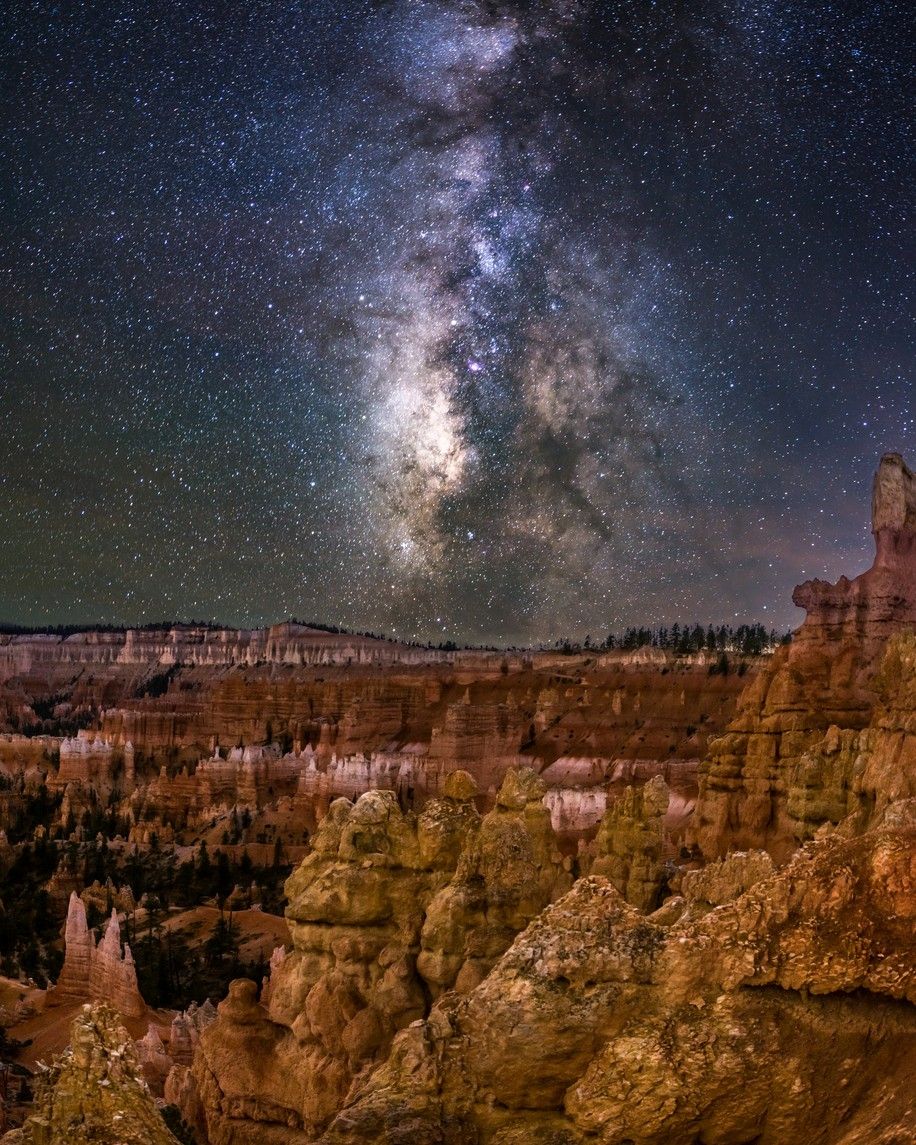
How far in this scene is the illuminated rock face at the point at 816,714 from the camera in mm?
19750

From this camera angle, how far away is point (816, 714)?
90.1 ft

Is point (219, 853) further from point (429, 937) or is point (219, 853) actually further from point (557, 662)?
point (557, 662)

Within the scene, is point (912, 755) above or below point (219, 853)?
above

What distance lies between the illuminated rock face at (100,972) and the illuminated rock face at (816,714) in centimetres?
1458

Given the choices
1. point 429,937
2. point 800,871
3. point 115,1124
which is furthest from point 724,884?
point 115,1124

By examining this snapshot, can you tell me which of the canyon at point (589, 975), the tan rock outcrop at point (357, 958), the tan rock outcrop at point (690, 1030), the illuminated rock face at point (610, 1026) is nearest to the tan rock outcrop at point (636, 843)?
the canyon at point (589, 975)

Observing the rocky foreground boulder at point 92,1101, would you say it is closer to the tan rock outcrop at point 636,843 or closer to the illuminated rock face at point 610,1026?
the illuminated rock face at point 610,1026

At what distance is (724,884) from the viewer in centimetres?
1172

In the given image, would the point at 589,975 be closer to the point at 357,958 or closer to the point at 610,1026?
the point at 610,1026

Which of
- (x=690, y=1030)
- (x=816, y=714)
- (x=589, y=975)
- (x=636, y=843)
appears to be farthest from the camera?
(x=816, y=714)

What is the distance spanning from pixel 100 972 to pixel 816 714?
19.6 meters

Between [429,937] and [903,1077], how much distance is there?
6251mm

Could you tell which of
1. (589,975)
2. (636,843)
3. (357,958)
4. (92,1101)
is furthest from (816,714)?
(92,1101)

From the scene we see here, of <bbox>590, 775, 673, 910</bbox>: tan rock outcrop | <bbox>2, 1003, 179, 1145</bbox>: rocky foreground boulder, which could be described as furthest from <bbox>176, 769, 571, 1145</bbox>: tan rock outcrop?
<bbox>590, 775, 673, 910</bbox>: tan rock outcrop
